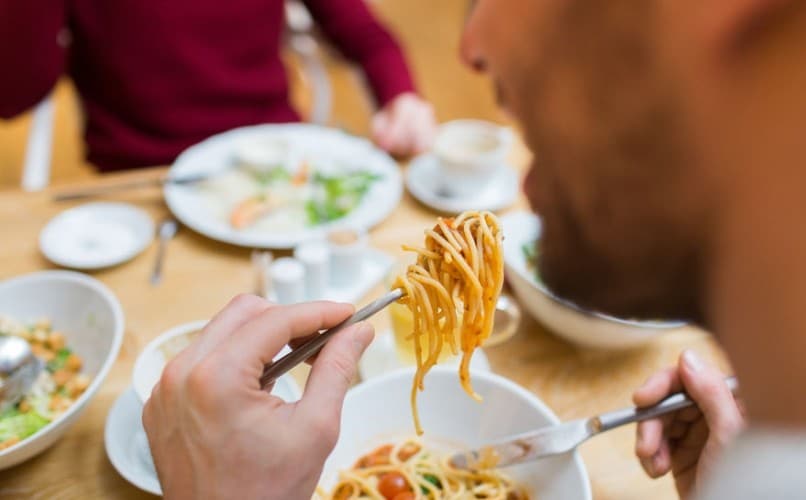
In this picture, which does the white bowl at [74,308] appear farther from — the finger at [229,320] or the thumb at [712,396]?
the thumb at [712,396]

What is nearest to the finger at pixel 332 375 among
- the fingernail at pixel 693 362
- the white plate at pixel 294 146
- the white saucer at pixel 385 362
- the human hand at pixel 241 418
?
the human hand at pixel 241 418

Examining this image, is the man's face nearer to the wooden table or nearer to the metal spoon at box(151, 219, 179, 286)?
the wooden table

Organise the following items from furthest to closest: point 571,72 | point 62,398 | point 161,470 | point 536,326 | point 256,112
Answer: point 256,112
point 536,326
point 62,398
point 161,470
point 571,72

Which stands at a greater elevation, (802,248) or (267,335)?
(802,248)

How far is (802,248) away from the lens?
457 mm

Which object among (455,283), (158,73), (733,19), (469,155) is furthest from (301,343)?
(158,73)

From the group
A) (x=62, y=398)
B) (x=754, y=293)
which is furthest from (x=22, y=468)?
(x=754, y=293)

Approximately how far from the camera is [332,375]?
771mm

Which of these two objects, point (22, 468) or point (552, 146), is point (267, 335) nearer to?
point (552, 146)

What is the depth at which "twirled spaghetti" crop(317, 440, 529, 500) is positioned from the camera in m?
0.98

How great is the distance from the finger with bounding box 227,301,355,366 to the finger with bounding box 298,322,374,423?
26 millimetres

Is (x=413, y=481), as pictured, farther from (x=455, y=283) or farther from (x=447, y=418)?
(x=455, y=283)

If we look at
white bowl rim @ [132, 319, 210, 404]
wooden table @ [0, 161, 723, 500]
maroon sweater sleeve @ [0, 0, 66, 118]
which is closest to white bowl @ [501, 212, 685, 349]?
wooden table @ [0, 161, 723, 500]

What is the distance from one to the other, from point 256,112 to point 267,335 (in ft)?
4.49
